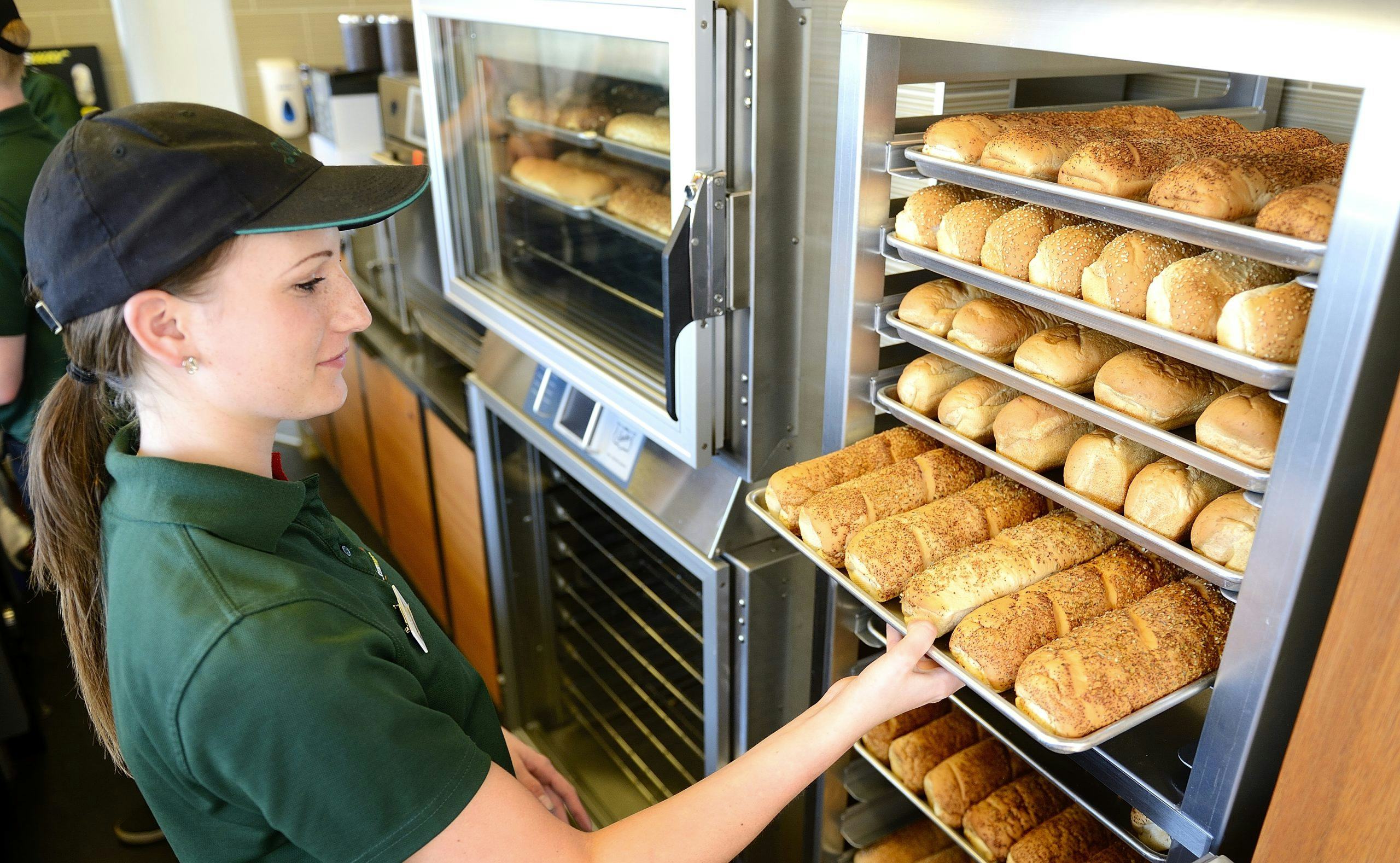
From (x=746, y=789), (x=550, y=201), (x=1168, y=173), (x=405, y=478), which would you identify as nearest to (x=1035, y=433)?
(x=1168, y=173)

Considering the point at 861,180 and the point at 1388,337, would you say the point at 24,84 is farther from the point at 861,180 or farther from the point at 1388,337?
the point at 1388,337

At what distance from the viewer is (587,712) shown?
108 inches

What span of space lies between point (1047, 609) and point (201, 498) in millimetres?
893

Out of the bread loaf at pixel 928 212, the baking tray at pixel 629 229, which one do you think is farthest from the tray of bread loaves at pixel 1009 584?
the baking tray at pixel 629 229

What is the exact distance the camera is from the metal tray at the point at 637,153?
1.60 m

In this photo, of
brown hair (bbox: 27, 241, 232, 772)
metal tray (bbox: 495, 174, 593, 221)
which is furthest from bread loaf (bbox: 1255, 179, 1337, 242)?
metal tray (bbox: 495, 174, 593, 221)

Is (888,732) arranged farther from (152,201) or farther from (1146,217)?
(152,201)

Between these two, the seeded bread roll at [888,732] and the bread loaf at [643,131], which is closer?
the seeded bread roll at [888,732]

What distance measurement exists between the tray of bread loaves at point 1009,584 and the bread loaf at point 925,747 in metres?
0.29

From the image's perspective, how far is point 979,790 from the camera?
1.35 metres

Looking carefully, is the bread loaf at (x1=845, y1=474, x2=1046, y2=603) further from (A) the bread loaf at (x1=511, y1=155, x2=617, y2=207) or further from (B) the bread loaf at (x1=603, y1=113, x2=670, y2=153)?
(A) the bread loaf at (x1=511, y1=155, x2=617, y2=207)

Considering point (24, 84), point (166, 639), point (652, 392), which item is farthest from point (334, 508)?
Result: point (166, 639)

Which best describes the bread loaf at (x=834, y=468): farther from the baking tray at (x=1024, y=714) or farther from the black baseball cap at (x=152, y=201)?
the black baseball cap at (x=152, y=201)

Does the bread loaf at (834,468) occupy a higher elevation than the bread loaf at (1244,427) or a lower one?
lower
